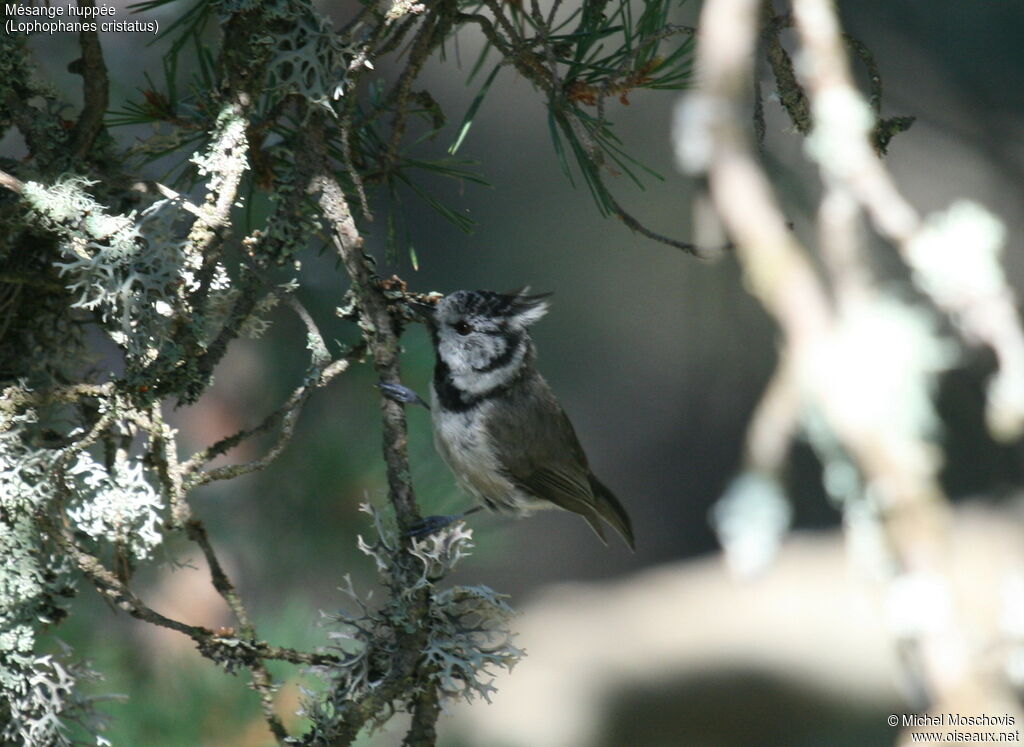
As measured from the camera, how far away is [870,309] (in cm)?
44

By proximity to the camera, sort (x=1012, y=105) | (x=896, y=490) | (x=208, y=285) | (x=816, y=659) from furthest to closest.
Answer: (x=816, y=659) → (x=1012, y=105) → (x=208, y=285) → (x=896, y=490)

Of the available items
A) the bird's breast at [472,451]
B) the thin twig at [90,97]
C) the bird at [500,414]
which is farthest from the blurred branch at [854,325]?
the bird's breast at [472,451]

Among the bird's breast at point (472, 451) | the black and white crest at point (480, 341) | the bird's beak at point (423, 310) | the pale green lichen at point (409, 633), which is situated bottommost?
the pale green lichen at point (409, 633)

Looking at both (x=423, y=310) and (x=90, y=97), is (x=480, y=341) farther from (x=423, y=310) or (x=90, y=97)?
(x=90, y=97)

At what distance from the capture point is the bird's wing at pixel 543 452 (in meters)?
1.80

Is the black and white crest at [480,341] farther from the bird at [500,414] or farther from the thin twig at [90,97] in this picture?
the thin twig at [90,97]

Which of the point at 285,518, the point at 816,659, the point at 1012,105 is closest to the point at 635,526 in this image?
the point at 816,659

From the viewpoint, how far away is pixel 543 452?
1854mm

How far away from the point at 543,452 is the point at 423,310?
1.61ft

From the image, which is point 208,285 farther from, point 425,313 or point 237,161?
point 425,313

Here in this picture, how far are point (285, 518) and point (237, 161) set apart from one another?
0.93 metres

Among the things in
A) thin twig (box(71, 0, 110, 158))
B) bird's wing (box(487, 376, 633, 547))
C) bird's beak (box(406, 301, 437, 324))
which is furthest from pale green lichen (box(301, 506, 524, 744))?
bird's wing (box(487, 376, 633, 547))

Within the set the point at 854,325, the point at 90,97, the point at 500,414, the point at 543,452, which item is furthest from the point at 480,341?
the point at 854,325

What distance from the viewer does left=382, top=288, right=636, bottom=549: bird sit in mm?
1650
